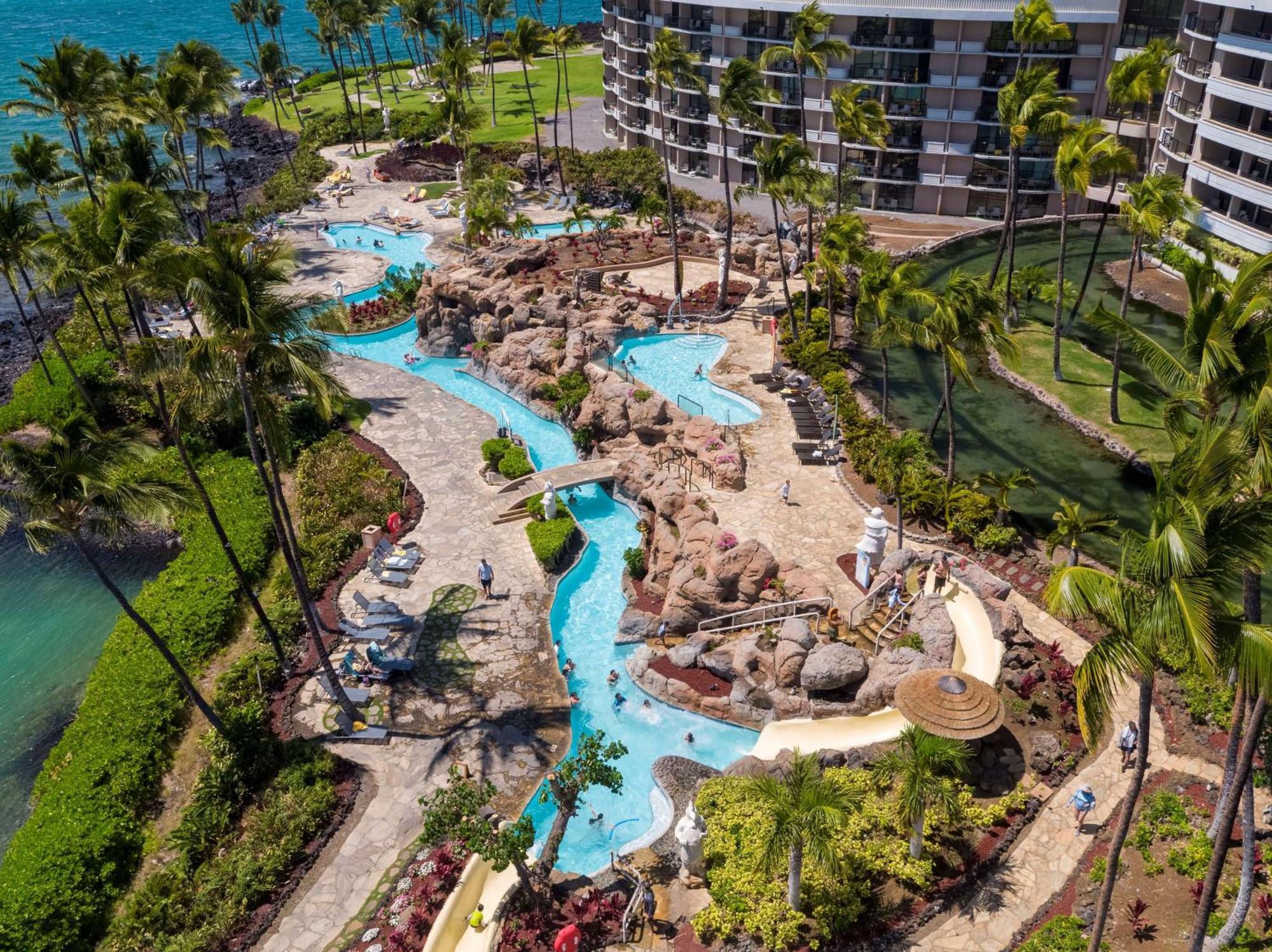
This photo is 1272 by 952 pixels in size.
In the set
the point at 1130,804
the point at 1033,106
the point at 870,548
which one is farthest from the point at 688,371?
the point at 1130,804

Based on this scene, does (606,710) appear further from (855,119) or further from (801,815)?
(855,119)

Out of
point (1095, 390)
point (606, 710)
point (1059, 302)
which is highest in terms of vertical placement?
point (1059, 302)

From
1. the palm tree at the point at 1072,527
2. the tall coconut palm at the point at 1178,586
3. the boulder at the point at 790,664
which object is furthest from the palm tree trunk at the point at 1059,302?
the tall coconut palm at the point at 1178,586

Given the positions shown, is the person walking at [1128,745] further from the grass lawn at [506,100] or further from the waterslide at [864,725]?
the grass lawn at [506,100]

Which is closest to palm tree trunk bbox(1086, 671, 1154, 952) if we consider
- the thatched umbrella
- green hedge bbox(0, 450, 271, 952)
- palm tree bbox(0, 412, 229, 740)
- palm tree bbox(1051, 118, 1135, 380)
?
the thatched umbrella

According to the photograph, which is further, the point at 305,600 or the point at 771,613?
the point at 771,613

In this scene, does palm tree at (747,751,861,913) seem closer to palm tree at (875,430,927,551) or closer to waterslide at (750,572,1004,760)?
waterslide at (750,572,1004,760)

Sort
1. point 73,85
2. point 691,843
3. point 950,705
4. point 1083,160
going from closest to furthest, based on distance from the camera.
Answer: point 691,843 → point 950,705 → point 1083,160 → point 73,85
